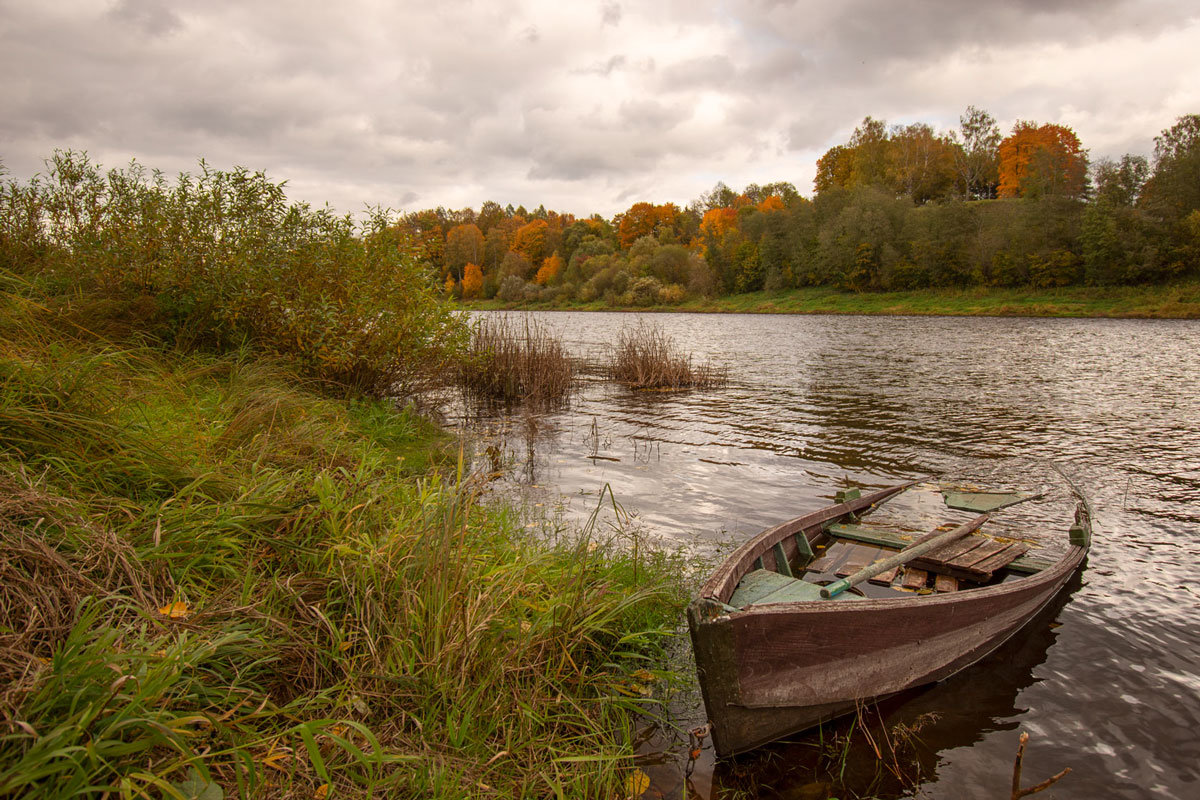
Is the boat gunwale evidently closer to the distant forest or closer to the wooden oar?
the wooden oar

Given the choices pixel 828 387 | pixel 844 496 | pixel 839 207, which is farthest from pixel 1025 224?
pixel 844 496

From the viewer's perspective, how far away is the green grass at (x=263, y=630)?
2.11m

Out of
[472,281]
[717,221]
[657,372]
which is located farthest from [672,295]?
[657,372]

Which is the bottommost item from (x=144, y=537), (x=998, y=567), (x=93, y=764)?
(x=998, y=567)

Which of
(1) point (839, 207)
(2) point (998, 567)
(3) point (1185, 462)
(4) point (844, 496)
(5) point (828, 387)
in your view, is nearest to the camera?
(2) point (998, 567)

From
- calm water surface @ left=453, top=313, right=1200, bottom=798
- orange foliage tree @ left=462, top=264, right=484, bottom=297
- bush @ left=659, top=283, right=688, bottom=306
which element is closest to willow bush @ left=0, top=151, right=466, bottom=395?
calm water surface @ left=453, top=313, right=1200, bottom=798

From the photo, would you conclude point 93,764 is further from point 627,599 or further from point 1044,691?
point 1044,691

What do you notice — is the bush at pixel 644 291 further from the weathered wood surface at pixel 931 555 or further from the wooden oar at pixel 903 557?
the wooden oar at pixel 903 557

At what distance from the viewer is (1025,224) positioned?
51.5 meters

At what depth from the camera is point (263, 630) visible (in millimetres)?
2881

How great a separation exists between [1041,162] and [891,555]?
70170 mm

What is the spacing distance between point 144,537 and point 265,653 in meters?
0.92

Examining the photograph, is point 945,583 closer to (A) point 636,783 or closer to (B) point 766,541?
(B) point 766,541

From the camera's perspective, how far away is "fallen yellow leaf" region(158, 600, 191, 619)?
271cm
